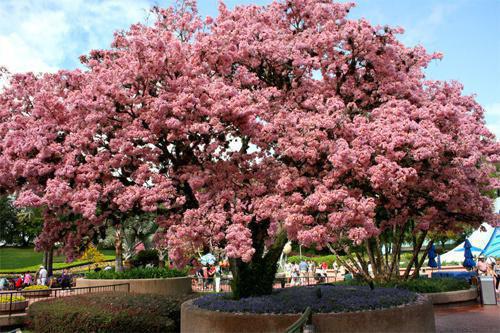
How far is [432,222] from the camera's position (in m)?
15.2

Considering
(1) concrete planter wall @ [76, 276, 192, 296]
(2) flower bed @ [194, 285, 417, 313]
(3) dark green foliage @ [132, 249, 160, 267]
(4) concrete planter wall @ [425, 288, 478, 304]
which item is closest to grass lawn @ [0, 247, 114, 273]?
(3) dark green foliage @ [132, 249, 160, 267]

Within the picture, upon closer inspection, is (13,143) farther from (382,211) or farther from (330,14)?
(382,211)

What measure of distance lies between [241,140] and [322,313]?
5388mm

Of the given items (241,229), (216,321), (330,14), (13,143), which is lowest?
(216,321)

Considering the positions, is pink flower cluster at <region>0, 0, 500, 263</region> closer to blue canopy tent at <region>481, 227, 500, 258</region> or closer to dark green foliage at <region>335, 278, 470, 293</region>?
dark green foliage at <region>335, 278, 470, 293</region>

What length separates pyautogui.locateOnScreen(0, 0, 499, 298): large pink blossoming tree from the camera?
1153cm

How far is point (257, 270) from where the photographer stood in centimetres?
1424

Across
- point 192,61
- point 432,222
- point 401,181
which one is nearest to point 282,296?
point 401,181

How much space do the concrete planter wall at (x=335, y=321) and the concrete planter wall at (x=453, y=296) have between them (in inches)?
285

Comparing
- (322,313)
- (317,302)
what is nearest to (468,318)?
(317,302)

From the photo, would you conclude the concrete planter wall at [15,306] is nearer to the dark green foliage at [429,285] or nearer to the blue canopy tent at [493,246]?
the dark green foliage at [429,285]

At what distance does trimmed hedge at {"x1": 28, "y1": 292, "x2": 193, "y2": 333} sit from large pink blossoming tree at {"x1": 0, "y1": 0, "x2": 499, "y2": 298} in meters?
3.05

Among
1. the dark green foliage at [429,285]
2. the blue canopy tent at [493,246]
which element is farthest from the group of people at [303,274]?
the blue canopy tent at [493,246]

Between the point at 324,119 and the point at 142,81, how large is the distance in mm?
4941
